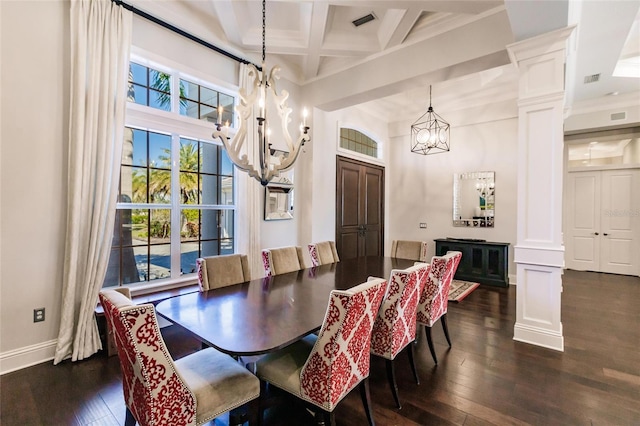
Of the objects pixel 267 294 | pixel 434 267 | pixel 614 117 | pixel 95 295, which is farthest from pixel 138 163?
pixel 614 117

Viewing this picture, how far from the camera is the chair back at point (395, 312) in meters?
2.01

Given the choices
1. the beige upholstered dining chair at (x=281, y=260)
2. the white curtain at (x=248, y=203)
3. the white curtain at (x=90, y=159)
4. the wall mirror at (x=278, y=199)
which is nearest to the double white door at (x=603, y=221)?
the wall mirror at (x=278, y=199)

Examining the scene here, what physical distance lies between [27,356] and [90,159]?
1.77m

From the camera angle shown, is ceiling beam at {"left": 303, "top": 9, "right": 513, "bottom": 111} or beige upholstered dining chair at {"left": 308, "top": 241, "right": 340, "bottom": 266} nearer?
Result: ceiling beam at {"left": 303, "top": 9, "right": 513, "bottom": 111}

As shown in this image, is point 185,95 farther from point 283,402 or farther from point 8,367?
point 283,402

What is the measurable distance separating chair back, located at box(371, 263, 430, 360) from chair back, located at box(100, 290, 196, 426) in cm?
126

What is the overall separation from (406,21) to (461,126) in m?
3.25

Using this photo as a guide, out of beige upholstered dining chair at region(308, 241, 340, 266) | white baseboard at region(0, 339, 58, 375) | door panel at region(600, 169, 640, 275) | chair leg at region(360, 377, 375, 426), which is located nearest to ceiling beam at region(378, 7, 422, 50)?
beige upholstered dining chair at region(308, 241, 340, 266)

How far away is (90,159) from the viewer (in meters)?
2.69

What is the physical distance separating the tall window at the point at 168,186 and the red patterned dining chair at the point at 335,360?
2.32 m

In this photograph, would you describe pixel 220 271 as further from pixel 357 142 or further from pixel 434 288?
pixel 357 142

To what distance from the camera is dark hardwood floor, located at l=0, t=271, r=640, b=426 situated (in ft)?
6.37

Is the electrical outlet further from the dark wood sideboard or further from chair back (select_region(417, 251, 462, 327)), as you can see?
the dark wood sideboard

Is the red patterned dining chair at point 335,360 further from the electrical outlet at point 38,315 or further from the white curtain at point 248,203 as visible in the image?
the white curtain at point 248,203
